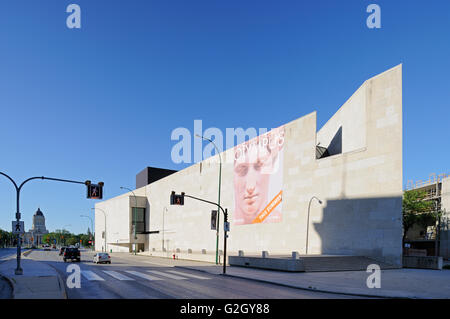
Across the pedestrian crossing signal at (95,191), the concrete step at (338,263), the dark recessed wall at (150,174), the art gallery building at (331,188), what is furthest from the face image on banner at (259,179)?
the dark recessed wall at (150,174)

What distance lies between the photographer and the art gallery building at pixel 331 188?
3141cm

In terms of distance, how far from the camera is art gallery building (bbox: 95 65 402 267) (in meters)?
31.4

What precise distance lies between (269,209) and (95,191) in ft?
84.0

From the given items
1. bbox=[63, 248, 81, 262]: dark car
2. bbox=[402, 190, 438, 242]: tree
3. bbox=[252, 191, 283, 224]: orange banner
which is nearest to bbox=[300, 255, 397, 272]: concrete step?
bbox=[252, 191, 283, 224]: orange banner

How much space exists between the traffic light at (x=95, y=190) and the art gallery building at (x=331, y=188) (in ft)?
58.7

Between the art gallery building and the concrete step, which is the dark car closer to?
the art gallery building

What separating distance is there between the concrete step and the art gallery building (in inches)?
48.1

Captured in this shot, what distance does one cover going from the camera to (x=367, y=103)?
113 feet

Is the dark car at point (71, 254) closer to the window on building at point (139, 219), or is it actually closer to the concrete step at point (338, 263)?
the concrete step at point (338, 263)

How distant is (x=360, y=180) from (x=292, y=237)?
11.0 metres

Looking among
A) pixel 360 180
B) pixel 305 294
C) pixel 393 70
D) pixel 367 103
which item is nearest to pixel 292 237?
pixel 360 180

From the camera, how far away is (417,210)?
192ft
